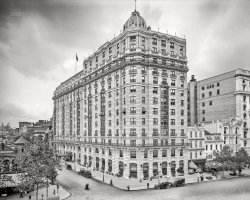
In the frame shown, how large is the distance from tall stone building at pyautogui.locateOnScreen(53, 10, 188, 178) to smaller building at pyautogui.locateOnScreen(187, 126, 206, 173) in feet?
12.1

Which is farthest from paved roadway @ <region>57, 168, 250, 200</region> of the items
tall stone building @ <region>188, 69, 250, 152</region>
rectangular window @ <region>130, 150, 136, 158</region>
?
tall stone building @ <region>188, 69, 250, 152</region>

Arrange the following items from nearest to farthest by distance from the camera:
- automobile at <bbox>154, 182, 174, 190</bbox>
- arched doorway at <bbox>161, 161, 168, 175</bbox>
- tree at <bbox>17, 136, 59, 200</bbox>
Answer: tree at <bbox>17, 136, 59, 200</bbox> → automobile at <bbox>154, 182, 174, 190</bbox> → arched doorway at <bbox>161, 161, 168, 175</bbox>

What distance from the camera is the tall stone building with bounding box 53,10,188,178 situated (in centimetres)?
5434

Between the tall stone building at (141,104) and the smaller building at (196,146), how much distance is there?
12.1 ft

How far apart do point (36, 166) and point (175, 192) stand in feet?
74.6

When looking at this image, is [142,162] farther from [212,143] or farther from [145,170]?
[212,143]

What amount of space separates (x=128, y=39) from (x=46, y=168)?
34.3 metres

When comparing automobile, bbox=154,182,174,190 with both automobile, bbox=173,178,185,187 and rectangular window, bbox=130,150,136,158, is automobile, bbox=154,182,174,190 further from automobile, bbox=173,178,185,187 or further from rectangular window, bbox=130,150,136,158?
rectangular window, bbox=130,150,136,158

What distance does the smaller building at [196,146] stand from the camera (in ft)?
203

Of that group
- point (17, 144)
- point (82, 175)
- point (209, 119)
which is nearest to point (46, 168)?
point (82, 175)

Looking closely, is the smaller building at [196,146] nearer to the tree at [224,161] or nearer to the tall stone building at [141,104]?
Result: the tall stone building at [141,104]

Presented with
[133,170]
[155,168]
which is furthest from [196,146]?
[133,170]

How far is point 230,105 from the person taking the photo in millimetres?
74062

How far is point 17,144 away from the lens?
7281 cm
